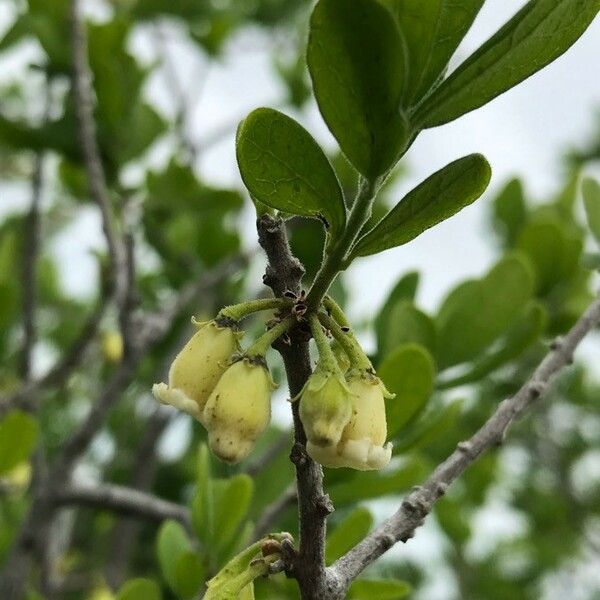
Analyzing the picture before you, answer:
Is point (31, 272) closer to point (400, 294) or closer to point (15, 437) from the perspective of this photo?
point (15, 437)

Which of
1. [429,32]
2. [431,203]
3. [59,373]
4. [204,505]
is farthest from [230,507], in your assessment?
[59,373]

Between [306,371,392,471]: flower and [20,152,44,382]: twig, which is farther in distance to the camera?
[20,152,44,382]: twig

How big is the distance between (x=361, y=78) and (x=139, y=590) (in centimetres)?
71

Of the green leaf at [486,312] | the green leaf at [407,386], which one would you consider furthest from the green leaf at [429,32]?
the green leaf at [486,312]

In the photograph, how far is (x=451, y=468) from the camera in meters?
0.81

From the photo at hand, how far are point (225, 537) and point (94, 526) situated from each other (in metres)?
2.22

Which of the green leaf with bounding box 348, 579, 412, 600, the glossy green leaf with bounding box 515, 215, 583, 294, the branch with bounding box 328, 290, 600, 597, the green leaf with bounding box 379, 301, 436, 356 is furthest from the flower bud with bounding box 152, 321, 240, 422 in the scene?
the glossy green leaf with bounding box 515, 215, 583, 294

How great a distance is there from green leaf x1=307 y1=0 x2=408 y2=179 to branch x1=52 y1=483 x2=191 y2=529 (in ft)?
3.42

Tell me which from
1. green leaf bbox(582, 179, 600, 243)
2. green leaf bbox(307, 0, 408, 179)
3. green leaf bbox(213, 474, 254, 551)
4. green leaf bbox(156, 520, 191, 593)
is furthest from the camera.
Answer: green leaf bbox(582, 179, 600, 243)

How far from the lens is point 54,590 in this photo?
189 centimetres

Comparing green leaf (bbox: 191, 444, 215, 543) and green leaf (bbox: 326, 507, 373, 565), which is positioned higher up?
green leaf (bbox: 191, 444, 215, 543)

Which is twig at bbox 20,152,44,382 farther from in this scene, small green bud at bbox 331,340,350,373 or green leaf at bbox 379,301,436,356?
small green bud at bbox 331,340,350,373

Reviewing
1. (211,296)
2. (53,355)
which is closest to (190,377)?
(211,296)

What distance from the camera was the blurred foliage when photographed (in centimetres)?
115
